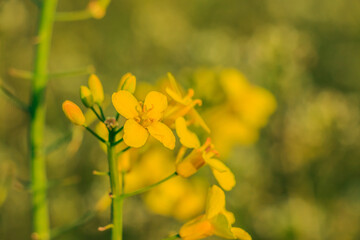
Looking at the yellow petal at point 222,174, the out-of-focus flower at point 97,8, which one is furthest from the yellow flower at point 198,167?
the out-of-focus flower at point 97,8

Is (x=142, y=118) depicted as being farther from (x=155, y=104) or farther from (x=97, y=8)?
(x=97, y=8)

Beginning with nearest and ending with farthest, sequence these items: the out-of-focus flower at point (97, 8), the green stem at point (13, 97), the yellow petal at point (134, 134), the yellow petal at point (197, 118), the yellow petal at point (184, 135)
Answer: the yellow petal at point (134, 134) → the yellow petal at point (184, 135) → the yellow petal at point (197, 118) → the green stem at point (13, 97) → the out-of-focus flower at point (97, 8)

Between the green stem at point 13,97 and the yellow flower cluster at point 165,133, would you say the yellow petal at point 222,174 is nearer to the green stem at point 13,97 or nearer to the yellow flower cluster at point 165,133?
the yellow flower cluster at point 165,133

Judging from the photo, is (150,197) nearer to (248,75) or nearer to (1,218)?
(1,218)

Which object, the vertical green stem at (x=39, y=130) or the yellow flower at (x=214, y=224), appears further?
the vertical green stem at (x=39, y=130)

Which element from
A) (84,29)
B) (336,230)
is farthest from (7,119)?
(336,230)

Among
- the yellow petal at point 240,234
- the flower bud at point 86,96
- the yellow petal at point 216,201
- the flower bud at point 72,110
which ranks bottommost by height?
the yellow petal at point 240,234
